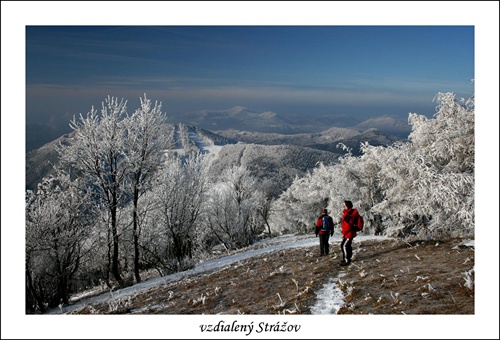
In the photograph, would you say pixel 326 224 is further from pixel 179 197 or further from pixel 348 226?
pixel 179 197

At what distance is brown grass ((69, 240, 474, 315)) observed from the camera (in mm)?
6453

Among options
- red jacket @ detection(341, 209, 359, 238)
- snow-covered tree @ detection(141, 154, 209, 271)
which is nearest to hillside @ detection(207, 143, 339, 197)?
snow-covered tree @ detection(141, 154, 209, 271)

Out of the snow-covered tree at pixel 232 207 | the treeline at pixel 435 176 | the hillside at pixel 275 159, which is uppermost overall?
the hillside at pixel 275 159

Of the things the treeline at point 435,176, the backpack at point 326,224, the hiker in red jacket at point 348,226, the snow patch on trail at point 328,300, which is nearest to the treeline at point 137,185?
the treeline at point 435,176

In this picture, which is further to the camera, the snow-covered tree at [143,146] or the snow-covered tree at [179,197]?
the snow-covered tree at [179,197]

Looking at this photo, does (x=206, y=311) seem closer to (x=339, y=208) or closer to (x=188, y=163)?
(x=188, y=163)

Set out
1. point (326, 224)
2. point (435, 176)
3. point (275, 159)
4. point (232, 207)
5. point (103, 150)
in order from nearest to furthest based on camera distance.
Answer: point (435, 176) → point (326, 224) → point (103, 150) → point (232, 207) → point (275, 159)

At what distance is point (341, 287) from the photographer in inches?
297

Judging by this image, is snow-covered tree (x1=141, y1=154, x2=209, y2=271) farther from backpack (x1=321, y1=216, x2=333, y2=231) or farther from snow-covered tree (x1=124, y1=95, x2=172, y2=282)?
backpack (x1=321, y1=216, x2=333, y2=231)

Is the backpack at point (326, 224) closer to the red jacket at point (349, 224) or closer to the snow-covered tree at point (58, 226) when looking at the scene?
the red jacket at point (349, 224)

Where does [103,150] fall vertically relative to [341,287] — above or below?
above

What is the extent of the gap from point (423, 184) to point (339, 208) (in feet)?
42.9

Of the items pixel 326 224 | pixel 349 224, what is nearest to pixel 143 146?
pixel 326 224

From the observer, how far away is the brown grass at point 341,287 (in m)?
6.45
